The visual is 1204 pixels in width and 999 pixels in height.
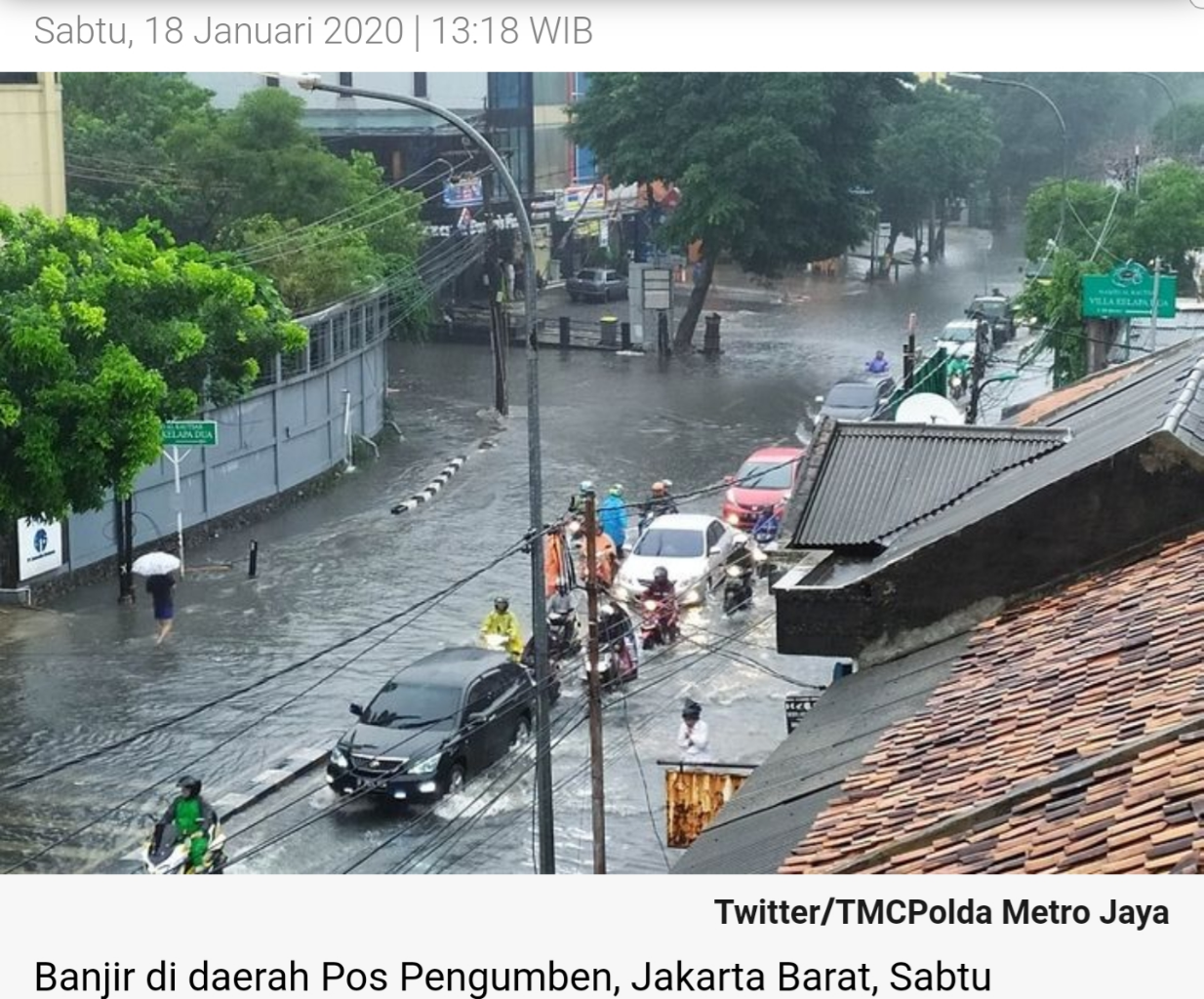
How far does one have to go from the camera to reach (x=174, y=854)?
1297cm

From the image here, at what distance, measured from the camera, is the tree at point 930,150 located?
59.4 meters

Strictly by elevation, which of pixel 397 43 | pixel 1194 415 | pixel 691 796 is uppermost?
pixel 397 43

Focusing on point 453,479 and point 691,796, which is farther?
point 453,479

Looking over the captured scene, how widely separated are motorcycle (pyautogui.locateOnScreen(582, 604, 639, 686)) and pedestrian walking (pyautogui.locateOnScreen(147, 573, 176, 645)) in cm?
455

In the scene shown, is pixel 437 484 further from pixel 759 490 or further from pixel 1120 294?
pixel 1120 294

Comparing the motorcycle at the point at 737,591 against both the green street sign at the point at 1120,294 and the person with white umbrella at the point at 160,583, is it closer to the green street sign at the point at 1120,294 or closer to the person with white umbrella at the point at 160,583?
the person with white umbrella at the point at 160,583

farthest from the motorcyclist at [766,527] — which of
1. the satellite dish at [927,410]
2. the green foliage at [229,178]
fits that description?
the green foliage at [229,178]

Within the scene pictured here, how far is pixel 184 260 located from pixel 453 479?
8.38 meters

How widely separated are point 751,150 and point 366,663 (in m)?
21.7

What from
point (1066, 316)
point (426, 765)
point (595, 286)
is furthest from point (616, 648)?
point (595, 286)

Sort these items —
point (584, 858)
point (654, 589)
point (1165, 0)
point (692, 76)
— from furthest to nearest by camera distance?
point (692, 76) < point (654, 589) < point (584, 858) < point (1165, 0)

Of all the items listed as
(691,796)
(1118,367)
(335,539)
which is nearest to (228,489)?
(335,539)

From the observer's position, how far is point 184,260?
21.0 m

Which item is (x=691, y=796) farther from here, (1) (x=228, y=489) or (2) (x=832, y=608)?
(1) (x=228, y=489)
